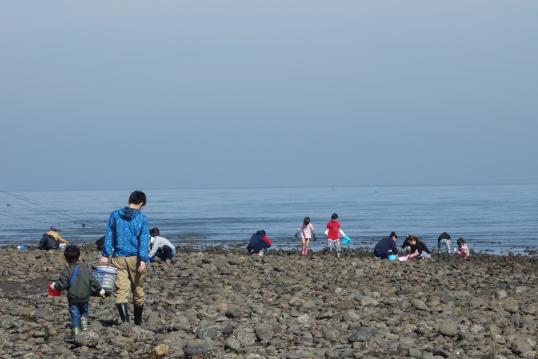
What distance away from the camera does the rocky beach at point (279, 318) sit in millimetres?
10570

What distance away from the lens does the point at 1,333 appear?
1134 cm

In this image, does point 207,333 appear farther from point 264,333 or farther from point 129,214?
point 129,214

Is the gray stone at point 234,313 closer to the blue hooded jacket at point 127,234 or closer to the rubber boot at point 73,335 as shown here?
the blue hooded jacket at point 127,234

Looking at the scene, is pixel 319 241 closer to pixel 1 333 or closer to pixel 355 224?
pixel 355 224

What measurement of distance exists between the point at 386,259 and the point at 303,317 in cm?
1489

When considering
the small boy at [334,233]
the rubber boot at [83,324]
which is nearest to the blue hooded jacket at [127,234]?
the rubber boot at [83,324]

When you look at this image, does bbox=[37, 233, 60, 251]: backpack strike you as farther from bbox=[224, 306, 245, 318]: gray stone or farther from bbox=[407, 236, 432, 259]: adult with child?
bbox=[224, 306, 245, 318]: gray stone

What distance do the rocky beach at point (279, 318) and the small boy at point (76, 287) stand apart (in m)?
0.28

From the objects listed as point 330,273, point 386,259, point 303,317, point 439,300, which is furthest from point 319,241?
point 303,317

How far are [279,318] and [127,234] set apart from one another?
8.99 feet

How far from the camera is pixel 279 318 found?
12.7m

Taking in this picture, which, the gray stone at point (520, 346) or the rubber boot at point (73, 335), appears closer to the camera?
the gray stone at point (520, 346)

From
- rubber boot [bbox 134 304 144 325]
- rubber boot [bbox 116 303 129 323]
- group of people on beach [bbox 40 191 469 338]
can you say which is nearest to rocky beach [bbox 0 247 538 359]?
rubber boot [bbox 134 304 144 325]

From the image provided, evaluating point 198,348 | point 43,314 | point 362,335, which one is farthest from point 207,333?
point 43,314
